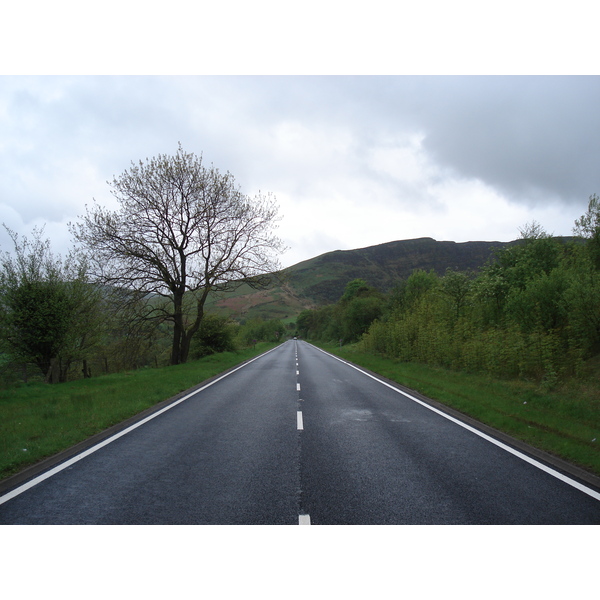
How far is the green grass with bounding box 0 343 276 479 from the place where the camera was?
6120 mm

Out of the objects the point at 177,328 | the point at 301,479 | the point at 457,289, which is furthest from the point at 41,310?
the point at 457,289

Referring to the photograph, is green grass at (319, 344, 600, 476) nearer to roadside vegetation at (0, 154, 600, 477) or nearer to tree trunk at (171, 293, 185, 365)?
roadside vegetation at (0, 154, 600, 477)

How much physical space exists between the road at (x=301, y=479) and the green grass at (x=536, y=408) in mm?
856

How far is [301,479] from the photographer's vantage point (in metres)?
4.90

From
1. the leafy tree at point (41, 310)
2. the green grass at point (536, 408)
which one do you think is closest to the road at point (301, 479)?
the green grass at point (536, 408)

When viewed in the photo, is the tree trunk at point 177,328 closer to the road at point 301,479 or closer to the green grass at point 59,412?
the green grass at point 59,412

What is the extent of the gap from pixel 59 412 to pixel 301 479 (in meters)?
7.31

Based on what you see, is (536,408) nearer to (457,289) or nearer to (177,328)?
(457,289)

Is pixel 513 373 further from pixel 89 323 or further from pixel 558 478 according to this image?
pixel 89 323

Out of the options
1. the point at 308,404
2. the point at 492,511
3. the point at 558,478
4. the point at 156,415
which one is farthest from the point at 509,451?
the point at 156,415

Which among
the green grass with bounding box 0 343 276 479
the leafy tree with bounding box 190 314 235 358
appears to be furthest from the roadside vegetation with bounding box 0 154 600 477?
the leafy tree with bounding box 190 314 235 358

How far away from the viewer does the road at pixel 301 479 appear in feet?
12.9

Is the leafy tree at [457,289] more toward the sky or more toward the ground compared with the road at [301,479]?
more toward the sky

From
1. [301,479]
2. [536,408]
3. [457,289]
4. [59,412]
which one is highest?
[457,289]
